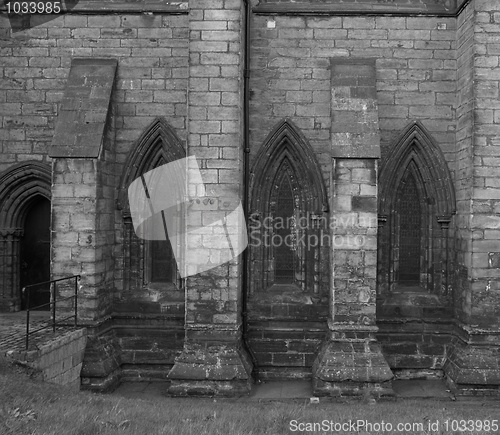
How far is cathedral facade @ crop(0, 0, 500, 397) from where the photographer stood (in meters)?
8.33

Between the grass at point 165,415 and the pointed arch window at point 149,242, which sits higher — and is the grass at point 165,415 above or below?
below

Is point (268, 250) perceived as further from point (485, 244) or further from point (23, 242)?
point (23, 242)

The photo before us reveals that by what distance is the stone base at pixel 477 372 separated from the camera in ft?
25.8

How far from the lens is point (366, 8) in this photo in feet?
29.3

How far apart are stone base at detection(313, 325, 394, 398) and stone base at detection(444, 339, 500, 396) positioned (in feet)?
4.25

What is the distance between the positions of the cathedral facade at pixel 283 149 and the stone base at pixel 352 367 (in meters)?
0.38

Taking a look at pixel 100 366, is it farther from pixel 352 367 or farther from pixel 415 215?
pixel 415 215

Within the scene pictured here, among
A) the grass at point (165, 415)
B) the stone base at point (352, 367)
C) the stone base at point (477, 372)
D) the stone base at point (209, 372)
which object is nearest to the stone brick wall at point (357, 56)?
the stone base at point (352, 367)

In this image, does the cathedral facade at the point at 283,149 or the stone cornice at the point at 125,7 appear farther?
the stone cornice at the point at 125,7

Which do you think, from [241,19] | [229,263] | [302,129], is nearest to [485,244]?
[302,129]

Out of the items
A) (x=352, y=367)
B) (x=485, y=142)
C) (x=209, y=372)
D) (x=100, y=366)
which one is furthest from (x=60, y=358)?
(x=485, y=142)

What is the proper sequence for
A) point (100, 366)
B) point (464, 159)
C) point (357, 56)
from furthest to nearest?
point (357, 56), point (464, 159), point (100, 366)

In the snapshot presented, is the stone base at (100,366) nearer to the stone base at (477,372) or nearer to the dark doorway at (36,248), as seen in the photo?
the dark doorway at (36,248)

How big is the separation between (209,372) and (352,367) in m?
2.40
